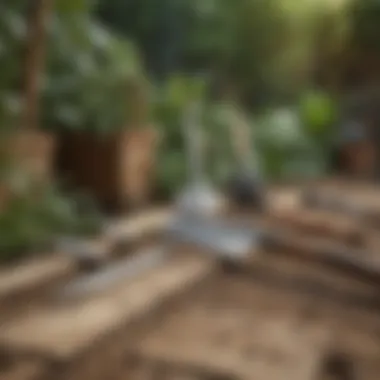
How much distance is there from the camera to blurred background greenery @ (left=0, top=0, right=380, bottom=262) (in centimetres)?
194

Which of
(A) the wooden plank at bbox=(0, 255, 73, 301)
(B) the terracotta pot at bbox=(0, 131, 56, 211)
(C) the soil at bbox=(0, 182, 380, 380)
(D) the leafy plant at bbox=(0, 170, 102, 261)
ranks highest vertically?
(B) the terracotta pot at bbox=(0, 131, 56, 211)

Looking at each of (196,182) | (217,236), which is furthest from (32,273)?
(196,182)

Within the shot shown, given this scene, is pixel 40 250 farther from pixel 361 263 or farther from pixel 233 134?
pixel 233 134

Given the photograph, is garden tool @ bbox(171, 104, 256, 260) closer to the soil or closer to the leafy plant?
the soil

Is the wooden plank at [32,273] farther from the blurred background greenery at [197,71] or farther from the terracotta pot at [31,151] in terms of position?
the terracotta pot at [31,151]

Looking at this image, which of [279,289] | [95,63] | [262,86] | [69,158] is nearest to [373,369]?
[279,289]

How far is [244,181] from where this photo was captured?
2477 millimetres

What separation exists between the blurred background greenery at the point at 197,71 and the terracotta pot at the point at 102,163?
40mm

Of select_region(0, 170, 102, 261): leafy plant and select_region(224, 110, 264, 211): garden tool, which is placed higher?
select_region(0, 170, 102, 261): leafy plant

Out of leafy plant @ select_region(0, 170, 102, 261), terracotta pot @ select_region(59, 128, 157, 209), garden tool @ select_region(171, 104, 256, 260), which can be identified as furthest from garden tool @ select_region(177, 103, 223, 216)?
leafy plant @ select_region(0, 170, 102, 261)

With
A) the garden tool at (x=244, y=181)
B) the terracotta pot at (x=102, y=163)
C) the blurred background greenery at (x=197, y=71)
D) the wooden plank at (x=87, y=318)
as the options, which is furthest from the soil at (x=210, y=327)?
the garden tool at (x=244, y=181)

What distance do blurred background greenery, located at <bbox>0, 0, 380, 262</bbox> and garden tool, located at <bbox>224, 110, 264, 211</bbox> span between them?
2.1 inches

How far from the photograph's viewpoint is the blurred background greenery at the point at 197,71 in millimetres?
1943

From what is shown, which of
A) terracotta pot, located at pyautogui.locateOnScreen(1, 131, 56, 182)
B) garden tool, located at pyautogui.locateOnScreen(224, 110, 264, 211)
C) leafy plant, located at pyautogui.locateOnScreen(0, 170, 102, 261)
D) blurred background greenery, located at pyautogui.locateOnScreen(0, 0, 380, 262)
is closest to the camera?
leafy plant, located at pyautogui.locateOnScreen(0, 170, 102, 261)
